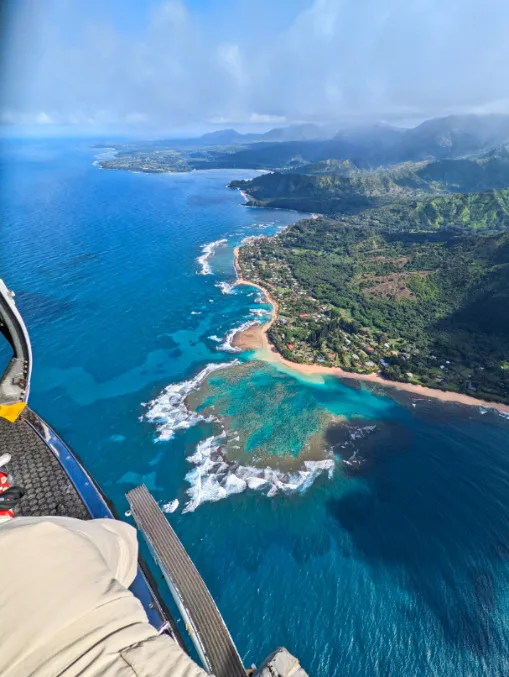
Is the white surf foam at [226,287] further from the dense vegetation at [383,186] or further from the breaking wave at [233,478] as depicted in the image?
the dense vegetation at [383,186]

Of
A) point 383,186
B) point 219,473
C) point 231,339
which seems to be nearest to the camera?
point 219,473

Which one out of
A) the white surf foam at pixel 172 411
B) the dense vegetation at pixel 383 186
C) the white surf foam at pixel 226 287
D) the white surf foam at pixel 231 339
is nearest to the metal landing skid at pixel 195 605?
→ the white surf foam at pixel 172 411

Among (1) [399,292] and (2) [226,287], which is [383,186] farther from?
(2) [226,287]

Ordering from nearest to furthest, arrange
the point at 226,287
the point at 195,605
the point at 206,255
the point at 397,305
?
the point at 195,605
the point at 397,305
the point at 226,287
the point at 206,255

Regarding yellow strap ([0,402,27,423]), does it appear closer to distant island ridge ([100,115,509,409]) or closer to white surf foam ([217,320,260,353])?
white surf foam ([217,320,260,353])

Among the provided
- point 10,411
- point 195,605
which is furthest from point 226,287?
point 195,605

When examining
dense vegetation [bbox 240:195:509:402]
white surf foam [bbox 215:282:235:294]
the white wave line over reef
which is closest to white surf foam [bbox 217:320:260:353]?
dense vegetation [bbox 240:195:509:402]

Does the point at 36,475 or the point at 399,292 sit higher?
the point at 36,475
